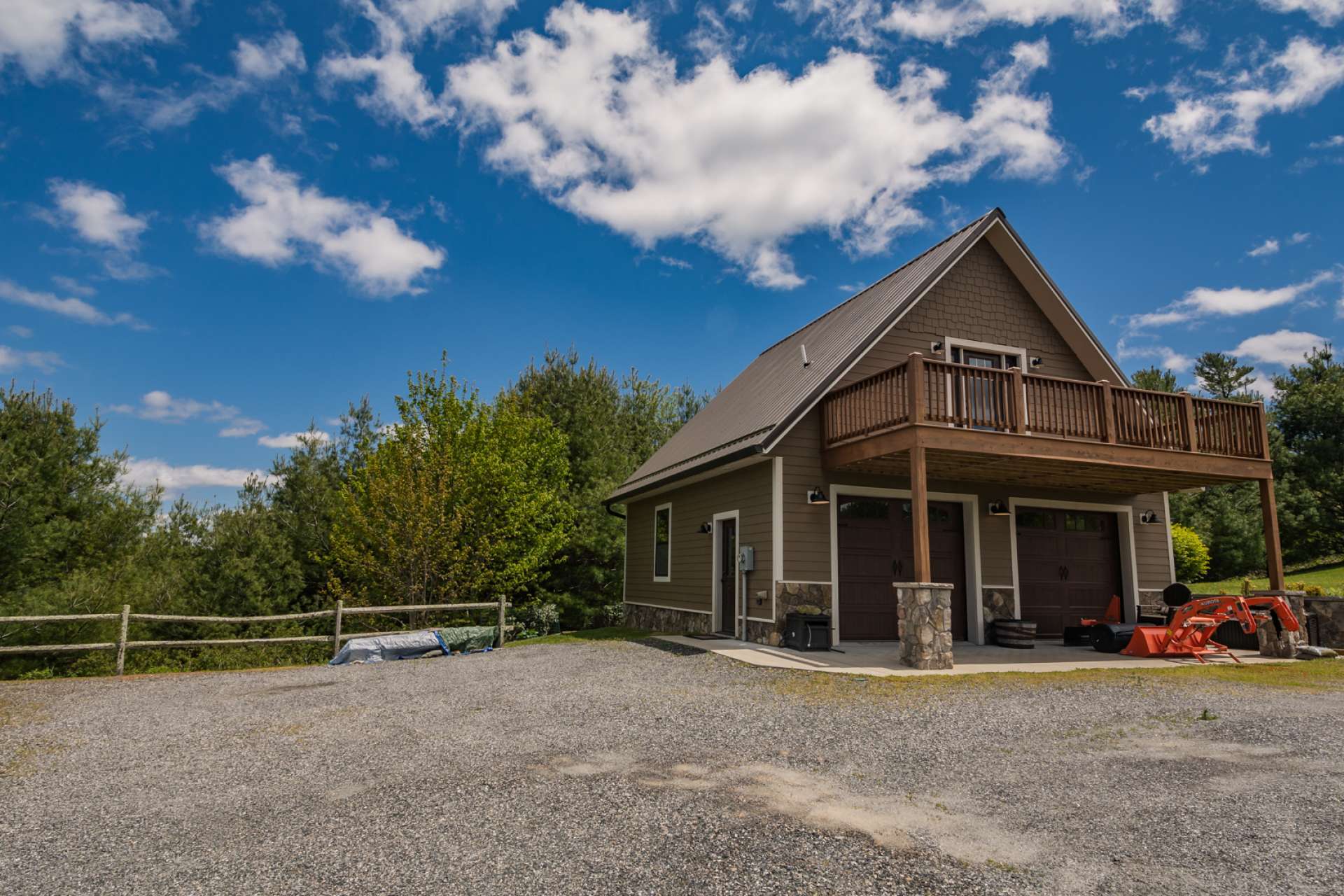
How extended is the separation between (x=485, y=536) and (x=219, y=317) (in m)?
8.59

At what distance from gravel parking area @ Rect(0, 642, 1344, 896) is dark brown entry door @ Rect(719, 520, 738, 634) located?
500 centimetres

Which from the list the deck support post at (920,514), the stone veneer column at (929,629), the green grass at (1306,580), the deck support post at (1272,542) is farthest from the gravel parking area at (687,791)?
the green grass at (1306,580)

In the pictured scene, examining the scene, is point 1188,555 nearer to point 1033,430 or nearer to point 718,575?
point 1033,430

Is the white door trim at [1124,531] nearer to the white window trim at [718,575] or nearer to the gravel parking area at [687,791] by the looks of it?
the white window trim at [718,575]

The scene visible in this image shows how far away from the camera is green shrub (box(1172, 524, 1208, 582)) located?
21625 mm

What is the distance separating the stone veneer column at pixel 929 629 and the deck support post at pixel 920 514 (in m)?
0.20

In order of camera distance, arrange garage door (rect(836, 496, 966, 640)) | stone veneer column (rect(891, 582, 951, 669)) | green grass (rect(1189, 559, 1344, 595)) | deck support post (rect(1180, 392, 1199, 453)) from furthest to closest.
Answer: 1. green grass (rect(1189, 559, 1344, 595))
2. garage door (rect(836, 496, 966, 640))
3. deck support post (rect(1180, 392, 1199, 453))
4. stone veneer column (rect(891, 582, 951, 669))

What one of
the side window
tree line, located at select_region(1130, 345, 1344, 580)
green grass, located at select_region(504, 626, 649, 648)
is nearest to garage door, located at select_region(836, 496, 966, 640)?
green grass, located at select_region(504, 626, 649, 648)

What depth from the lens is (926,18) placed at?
11.2 meters

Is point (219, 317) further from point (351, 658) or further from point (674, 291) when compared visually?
point (674, 291)

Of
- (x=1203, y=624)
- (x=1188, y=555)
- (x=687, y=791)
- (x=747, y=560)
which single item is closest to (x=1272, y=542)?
(x=1203, y=624)

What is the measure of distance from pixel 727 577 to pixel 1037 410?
5.60m

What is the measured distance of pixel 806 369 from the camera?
13164 millimetres

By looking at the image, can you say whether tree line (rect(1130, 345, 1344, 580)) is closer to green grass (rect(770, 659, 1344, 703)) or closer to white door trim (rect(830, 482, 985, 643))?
white door trim (rect(830, 482, 985, 643))
